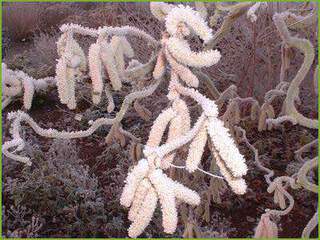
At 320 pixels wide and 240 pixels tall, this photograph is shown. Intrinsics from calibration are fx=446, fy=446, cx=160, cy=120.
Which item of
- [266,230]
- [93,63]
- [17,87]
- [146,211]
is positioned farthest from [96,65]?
[266,230]

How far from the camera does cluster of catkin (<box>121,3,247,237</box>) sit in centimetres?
69

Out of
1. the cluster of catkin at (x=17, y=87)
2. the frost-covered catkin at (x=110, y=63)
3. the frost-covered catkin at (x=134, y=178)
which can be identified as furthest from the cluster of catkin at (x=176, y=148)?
the cluster of catkin at (x=17, y=87)

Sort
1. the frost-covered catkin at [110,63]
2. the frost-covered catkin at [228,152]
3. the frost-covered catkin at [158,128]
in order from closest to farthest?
the frost-covered catkin at [228,152], the frost-covered catkin at [158,128], the frost-covered catkin at [110,63]

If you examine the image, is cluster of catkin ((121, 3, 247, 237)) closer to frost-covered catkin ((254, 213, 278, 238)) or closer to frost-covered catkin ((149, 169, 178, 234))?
frost-covered catkin ((149, 169, 178, 234))

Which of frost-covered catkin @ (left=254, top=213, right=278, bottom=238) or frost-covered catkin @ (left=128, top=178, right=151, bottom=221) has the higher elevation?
frost-covered catkin @ (left=128, top=178, right=151, bottom=221)

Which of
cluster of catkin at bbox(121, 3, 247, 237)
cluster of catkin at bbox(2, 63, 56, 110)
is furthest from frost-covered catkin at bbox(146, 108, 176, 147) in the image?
cluster of catkin at bbox(2, 63, 56, 110)

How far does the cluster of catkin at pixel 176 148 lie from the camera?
2.25 feet

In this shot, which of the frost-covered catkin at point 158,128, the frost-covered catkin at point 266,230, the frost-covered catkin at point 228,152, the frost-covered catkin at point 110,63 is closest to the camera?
the frost-covered catkin at point 228,152

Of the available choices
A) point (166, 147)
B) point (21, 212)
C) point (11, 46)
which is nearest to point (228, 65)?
point (21, 212)

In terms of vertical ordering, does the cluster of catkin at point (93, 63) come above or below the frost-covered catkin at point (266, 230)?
above

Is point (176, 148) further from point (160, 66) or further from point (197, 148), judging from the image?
point (160, 66)

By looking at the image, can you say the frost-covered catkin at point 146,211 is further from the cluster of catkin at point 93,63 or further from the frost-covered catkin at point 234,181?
the cluster of catkin at point 93,63

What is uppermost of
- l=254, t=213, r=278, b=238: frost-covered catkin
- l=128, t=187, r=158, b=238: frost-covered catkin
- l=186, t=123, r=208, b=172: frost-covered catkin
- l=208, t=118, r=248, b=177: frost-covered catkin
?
l=208, t=118, r=248, b=177: frost-covered catkin

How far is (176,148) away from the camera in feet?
2.43
